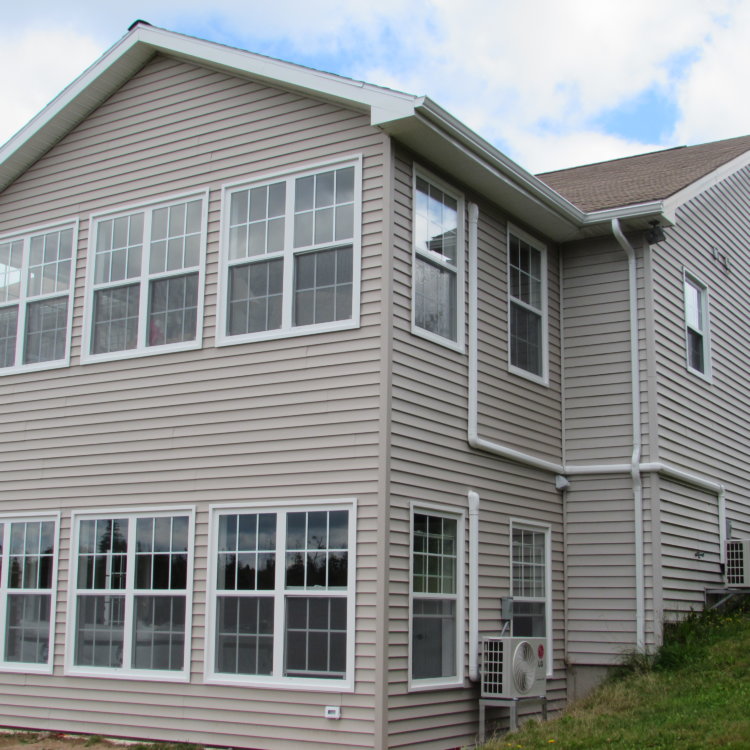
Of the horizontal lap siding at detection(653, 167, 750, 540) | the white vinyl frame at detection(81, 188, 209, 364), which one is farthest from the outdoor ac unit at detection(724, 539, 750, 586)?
the white vinyl frame at detection(81, 188, 209, 364)

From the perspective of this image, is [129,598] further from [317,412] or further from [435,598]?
[435,598]

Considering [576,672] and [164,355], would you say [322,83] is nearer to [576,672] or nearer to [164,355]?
[164,355]

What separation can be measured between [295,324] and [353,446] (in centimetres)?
151

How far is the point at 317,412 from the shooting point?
401 inches

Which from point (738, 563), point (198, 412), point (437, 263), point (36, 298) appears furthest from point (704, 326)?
point (36, 298)

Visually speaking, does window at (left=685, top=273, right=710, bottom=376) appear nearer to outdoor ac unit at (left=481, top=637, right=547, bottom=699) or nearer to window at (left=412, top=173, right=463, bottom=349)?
window at (left=412, top=173, right=463, bottom=349)

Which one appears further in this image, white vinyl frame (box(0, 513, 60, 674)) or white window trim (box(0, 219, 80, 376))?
white window trim (box(0, 219, 80, 376))

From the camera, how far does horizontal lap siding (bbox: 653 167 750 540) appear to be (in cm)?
1309

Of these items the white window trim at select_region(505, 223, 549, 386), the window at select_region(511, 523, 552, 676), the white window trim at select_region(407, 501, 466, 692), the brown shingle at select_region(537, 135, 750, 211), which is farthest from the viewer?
the brown shingle at select_region(537, 135, 750, 211)

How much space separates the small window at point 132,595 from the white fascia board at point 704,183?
6.78 metres

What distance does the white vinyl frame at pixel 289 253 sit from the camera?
1024cm

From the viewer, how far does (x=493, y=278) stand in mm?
12016

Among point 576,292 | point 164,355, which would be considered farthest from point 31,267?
point 576,292

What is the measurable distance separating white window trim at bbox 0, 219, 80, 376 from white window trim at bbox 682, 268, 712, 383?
7.73 meters
